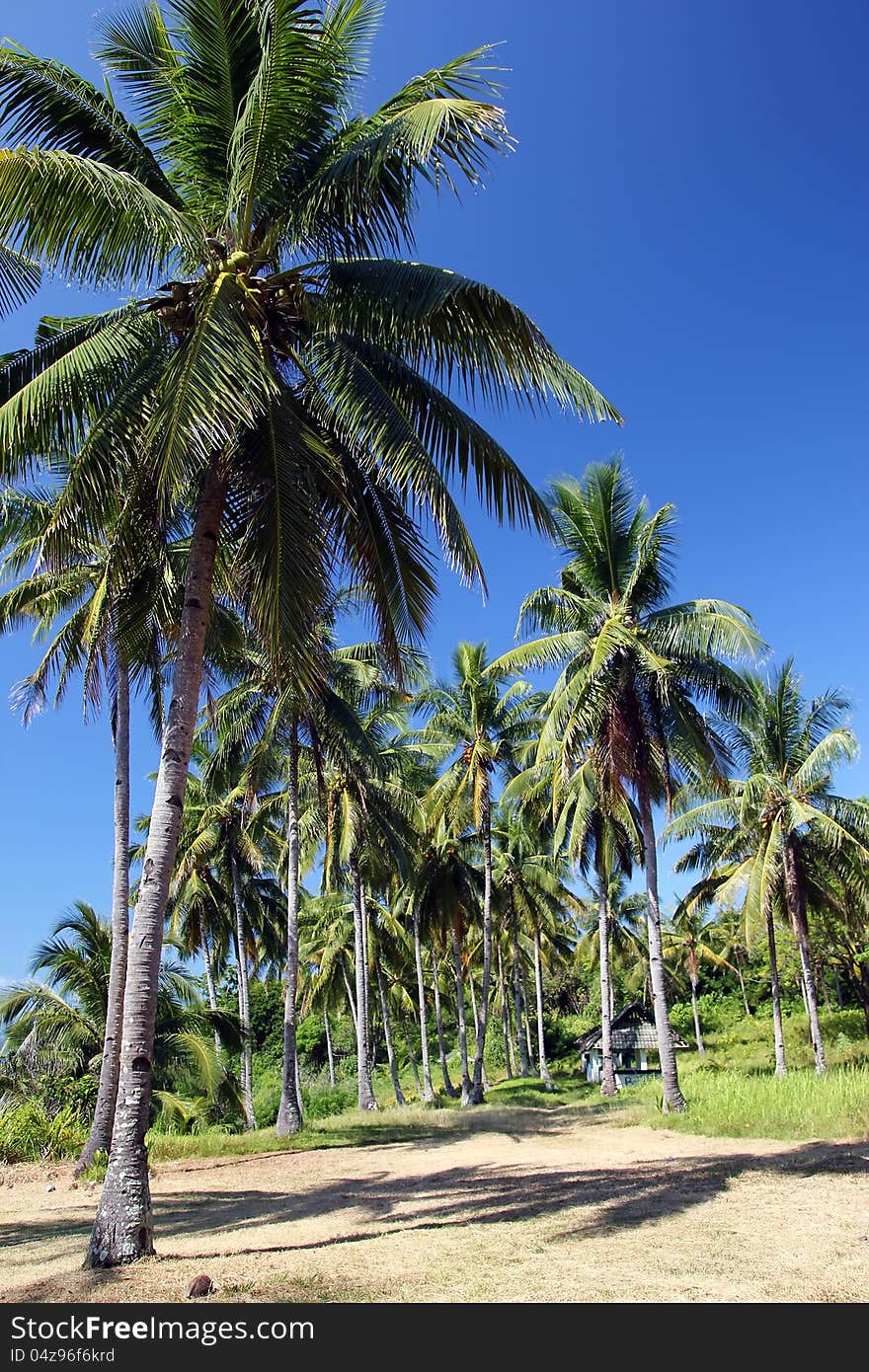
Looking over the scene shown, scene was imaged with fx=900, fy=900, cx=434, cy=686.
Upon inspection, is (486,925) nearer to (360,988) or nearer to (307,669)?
(360,988)

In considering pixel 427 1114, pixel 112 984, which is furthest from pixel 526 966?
pixel 112 984

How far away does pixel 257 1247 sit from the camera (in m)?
6.80

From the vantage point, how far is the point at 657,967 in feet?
58.3

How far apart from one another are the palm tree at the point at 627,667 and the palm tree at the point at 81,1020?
31.1 ft

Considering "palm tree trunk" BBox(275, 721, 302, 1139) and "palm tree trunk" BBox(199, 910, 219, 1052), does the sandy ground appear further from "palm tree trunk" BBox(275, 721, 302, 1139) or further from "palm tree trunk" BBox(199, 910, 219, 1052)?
"palm tree trunk" BBox(199, 910, 219, 1052)

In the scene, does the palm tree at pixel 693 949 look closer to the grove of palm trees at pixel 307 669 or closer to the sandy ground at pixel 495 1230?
the grove of palm trees at pixel 307 669

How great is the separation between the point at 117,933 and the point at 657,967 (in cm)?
1018

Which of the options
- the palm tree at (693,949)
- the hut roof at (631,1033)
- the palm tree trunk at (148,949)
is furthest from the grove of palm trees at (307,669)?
the hut roof at (631,1033)

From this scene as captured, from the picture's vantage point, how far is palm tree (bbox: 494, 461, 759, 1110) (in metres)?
17.7

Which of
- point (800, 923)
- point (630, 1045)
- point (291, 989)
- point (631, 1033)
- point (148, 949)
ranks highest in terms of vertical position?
point (148, 949)

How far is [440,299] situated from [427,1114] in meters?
20.9

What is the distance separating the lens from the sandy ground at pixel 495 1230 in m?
5.20

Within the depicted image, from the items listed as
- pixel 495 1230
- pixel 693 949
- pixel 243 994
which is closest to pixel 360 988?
pixel 243 994

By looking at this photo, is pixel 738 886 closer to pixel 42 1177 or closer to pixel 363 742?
pixel 363 742
